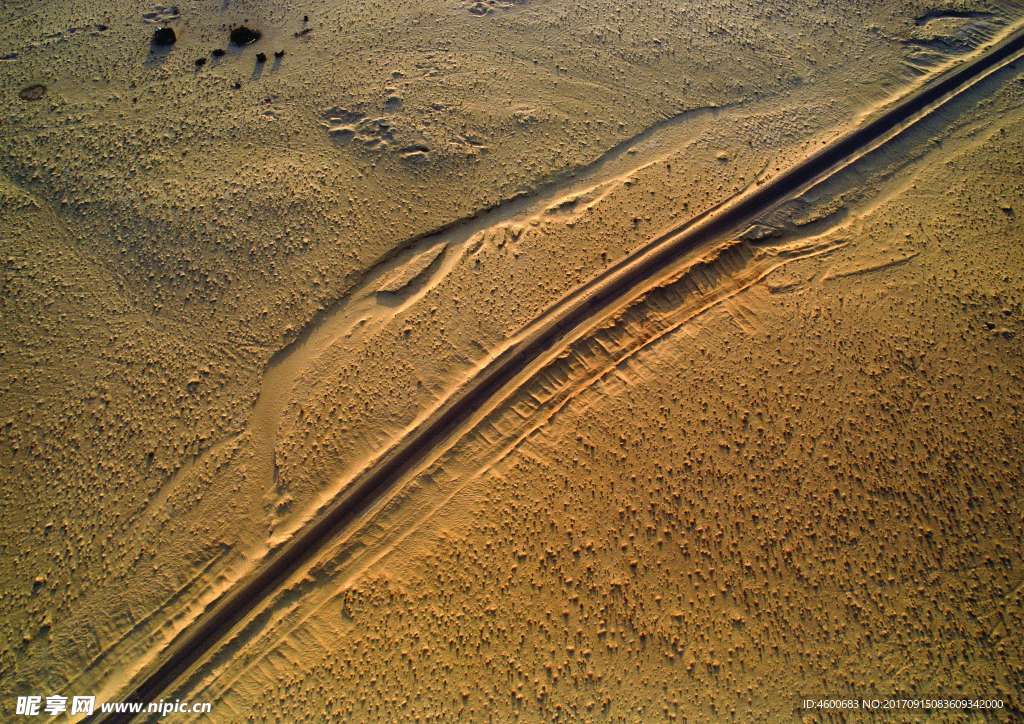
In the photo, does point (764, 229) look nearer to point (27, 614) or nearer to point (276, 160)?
point (276, 160)

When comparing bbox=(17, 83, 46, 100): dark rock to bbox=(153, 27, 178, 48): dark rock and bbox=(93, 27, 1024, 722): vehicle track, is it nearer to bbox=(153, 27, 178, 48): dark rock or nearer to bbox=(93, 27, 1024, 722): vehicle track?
bbox=(153, 27, 178, 48): dark rock

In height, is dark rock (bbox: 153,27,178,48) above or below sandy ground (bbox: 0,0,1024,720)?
above

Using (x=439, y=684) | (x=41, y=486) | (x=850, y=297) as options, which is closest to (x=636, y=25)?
(x=850, y=297)

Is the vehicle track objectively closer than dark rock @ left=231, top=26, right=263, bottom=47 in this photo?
Yes

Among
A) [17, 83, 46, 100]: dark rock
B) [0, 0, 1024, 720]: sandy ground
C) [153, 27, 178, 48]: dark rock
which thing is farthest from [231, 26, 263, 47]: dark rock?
[17, 83, 46, 100]: dark rock

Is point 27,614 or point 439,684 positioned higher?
point 27,614
